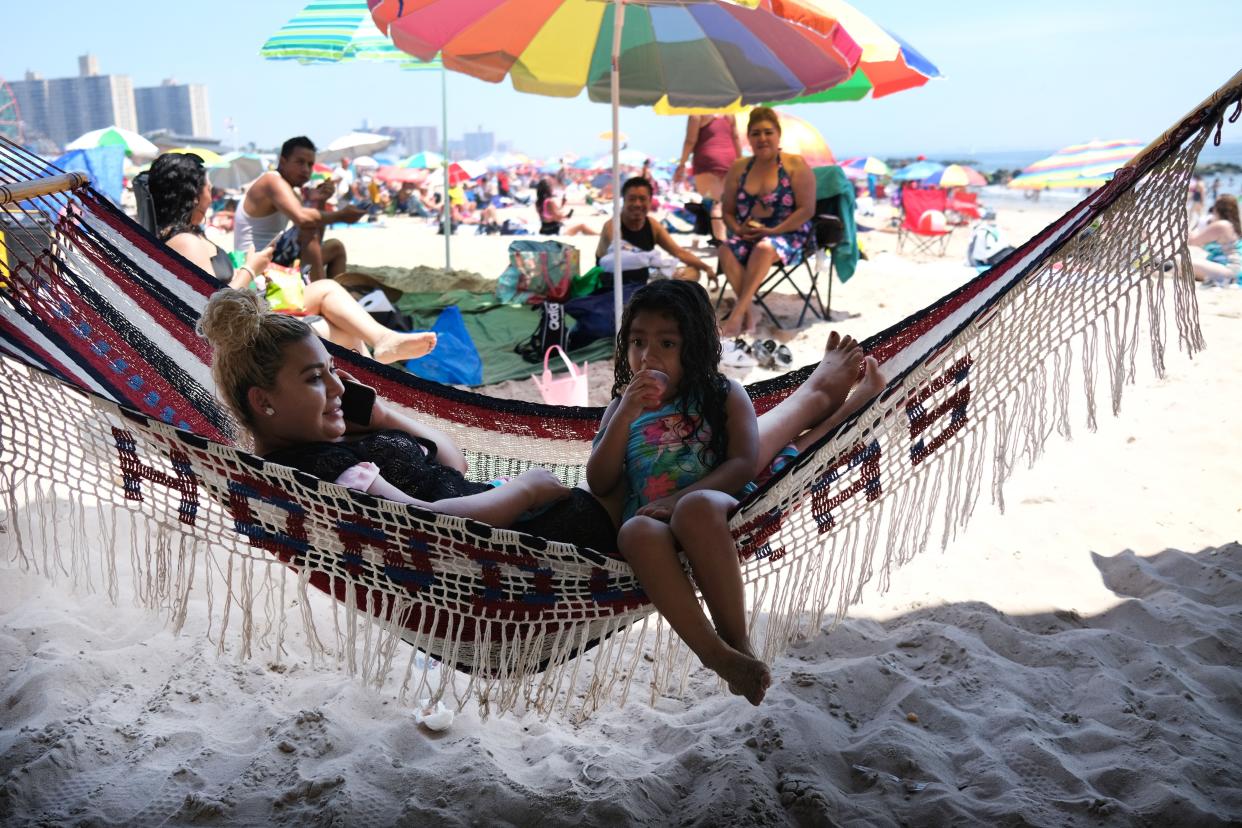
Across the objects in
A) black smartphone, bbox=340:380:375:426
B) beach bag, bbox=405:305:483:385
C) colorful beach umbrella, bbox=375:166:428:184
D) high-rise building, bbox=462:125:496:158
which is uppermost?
black smartphone, bbox=340:380:375:426

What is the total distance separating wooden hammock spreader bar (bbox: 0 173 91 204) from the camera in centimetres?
173

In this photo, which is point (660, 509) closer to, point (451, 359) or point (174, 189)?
point (174, 189)

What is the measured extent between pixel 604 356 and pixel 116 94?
77897mm

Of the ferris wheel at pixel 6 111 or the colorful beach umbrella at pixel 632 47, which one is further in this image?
the ferris wheel at pixel 6 111

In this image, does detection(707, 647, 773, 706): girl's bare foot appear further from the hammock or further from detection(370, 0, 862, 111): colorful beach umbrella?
detection(370, 0, 862, 111): colorful beach umbrella

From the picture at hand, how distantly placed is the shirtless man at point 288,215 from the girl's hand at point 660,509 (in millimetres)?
3068

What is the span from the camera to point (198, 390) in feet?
6.34

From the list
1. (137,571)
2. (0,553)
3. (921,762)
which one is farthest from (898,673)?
(0,553)

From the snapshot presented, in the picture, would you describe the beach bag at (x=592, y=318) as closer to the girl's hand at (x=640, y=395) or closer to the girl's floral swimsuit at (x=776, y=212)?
the girl's floral swimsuit at (x=776, y=212)

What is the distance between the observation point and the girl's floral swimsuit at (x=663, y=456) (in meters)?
1.63

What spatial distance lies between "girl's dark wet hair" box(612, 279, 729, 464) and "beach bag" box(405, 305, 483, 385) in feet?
7.69

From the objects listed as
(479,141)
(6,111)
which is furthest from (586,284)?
(479,141)

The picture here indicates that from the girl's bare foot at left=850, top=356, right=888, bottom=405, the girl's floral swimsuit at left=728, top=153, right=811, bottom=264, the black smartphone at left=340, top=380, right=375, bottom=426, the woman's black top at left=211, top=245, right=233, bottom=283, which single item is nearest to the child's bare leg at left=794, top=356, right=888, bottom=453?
the girl's bare foot at left=850, top=356, right=888, bottom=405

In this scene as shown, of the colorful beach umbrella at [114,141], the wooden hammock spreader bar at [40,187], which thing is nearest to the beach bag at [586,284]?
the wooden hammock spreader bar at [40,187]
